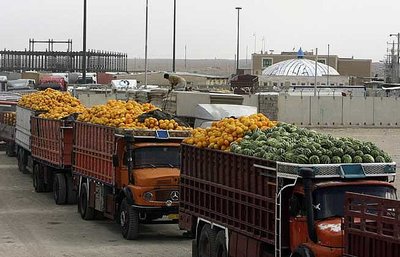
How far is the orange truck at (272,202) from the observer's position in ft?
38.9

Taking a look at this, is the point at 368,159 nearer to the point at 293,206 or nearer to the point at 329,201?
the point at 329,201

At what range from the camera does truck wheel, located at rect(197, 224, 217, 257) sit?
15.1 m

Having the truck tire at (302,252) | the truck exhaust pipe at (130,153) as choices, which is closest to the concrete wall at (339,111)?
the truck exhaust pipe at (130,153)

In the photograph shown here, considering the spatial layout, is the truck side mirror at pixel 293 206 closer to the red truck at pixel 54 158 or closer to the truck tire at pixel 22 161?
the red truck at pixel 54 158

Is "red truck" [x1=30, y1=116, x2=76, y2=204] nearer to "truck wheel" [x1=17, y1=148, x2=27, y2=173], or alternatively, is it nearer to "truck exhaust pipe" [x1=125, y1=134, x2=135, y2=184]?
"truck wheel" [x1=17, y1=148, x2=27, y2=173]

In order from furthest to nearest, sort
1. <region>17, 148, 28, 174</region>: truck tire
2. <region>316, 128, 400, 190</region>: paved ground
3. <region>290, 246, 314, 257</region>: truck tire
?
<region>316, 128, 400, 190</region>: paved ground → <region>17, 148, 28, 174</region>: truck tire → <region>290, 246, 314, 257</region>: truck tire

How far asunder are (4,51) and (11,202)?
11690 cm

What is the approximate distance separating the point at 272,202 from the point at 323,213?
3.49ft

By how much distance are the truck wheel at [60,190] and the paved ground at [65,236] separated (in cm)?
21

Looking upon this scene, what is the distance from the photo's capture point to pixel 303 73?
412ft

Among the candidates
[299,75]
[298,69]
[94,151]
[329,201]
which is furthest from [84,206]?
[298,69]

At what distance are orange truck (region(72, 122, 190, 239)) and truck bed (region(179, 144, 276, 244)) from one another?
199 centimetres

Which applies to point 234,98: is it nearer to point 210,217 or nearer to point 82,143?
point 82,143

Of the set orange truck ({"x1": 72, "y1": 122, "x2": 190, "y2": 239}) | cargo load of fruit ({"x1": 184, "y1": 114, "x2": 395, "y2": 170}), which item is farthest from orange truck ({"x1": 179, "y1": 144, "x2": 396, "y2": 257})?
orange truck ({"x1": 72, "y1": 122, "x2": 190, "y2": 239})
